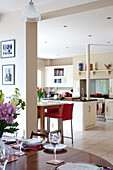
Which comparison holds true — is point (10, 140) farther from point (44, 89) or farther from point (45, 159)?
point (44, 89)

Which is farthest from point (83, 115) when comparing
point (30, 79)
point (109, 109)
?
point (30, 79)

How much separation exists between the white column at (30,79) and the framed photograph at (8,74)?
342 mm

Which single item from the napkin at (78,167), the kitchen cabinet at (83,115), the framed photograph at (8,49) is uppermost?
the framed photograph at (8,49)

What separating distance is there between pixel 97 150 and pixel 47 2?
2983 millimetres

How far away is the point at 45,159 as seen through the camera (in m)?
1.75

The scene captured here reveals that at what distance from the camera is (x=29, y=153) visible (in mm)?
1915

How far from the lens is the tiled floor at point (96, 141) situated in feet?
14.8

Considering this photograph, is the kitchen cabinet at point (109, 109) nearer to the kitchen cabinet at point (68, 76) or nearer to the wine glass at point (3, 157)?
the kitchen cabinet at point (68, 76)

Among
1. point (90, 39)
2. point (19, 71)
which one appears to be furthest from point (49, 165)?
point (90, 39)

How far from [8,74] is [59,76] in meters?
6.51

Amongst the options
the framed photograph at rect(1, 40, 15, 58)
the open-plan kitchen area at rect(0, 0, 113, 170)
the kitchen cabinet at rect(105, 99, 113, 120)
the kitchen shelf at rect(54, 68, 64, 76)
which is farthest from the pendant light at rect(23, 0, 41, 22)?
the kitchen shelf at rect(54, 68, 64, 76)

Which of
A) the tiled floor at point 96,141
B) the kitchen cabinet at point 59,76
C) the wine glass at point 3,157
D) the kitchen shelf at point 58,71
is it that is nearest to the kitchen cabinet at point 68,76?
the kitchen cabinet at point 59,76

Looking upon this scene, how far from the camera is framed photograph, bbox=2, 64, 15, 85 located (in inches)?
177

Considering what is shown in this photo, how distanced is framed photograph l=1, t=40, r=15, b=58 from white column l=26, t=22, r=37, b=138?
35 centimetres
